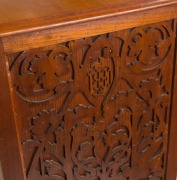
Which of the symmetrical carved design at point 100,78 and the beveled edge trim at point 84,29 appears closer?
the beveled edge trim at point 84,29

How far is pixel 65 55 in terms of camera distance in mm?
979

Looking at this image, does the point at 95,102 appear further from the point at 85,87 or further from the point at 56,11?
the point at 56,11

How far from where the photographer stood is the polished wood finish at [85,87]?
0.93 meters

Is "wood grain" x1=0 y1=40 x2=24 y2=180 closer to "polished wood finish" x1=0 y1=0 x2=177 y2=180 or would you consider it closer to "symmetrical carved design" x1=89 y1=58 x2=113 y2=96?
"polished wood finish" x1=0 y1=0 x2=177 y2=180

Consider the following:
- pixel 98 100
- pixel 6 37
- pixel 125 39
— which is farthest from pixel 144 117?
pixel 6 37

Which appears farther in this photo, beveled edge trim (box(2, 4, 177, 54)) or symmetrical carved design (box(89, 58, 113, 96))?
symmetrical carved design (box(89, 58, 113, 96))

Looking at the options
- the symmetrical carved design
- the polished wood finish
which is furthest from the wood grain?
the symmetrical carved design

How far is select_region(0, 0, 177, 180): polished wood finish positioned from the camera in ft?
3.04

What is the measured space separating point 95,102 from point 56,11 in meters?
0.29

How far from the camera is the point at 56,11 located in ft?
3.04

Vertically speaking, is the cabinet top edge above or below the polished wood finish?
above

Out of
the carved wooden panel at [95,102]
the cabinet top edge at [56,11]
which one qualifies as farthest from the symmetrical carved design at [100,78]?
the cabinet top edge at [56,11]

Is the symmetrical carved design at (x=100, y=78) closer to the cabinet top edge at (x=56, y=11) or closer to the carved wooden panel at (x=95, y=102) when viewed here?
the carved wooden panel at (x=95, y=102)

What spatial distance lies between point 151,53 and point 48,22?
0.34m
